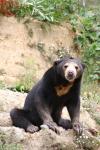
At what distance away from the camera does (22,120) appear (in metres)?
7.90

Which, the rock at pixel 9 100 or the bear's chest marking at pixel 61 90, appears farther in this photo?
the rock at pixel 9 100

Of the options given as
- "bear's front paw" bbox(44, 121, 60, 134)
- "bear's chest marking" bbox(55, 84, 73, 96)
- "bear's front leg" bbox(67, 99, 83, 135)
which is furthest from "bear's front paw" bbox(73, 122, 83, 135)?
"bear's chest marking" bbox(55, 84, 73, 96)

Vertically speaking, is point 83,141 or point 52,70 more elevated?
point 52,70

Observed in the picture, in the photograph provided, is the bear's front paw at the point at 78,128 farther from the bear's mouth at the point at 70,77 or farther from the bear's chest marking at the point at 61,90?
the bear's mouth at the point at 70,77

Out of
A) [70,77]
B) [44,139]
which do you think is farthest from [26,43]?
[44,139]

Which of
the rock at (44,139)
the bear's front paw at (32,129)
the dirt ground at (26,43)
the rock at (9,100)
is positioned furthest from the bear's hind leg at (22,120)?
the dirt ground at (26,43)

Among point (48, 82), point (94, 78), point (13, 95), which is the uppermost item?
point (48, 82)

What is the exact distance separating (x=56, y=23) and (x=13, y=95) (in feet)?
19.5

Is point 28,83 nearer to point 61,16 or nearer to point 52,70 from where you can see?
point 61,16

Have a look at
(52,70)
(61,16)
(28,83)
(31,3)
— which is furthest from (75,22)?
(52,70)

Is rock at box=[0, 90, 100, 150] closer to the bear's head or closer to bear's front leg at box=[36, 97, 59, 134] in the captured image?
bear's front leg at box=[36, 97, 59, 134]

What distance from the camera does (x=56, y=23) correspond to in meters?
15.4

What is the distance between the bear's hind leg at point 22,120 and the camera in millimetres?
7672

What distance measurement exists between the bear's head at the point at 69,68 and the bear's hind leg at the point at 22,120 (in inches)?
A: 29.6
